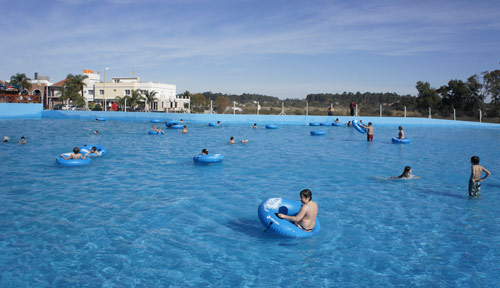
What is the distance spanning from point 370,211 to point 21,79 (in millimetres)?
60890

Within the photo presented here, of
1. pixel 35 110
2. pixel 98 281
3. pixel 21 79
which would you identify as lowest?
pixel 98 281

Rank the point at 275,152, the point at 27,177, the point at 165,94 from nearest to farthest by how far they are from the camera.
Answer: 1. the point at 27,177
2. the point at 275,152
3. the point at 165,94

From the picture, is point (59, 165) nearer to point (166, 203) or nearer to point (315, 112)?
point (166, 203)

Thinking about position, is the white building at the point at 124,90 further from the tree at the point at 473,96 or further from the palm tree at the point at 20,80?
the tree at the point at 473,96

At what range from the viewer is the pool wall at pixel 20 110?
3627 centimetres

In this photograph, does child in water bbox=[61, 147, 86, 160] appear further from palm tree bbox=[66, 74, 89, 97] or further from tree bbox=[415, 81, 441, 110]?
palm tree bbox=[66, 74, 89, 97]

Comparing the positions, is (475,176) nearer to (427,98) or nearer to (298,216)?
(298,216)

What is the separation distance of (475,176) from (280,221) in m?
5.05

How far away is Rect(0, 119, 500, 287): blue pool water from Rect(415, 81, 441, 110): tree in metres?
33.0

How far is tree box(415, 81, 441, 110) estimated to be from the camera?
42875mm

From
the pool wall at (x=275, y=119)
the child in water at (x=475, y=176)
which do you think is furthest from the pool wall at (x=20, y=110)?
the child in water at (x=475, y=176)

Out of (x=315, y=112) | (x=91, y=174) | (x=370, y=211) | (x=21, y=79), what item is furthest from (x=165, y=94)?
(x=370, y=211)

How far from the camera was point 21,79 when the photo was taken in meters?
55.2

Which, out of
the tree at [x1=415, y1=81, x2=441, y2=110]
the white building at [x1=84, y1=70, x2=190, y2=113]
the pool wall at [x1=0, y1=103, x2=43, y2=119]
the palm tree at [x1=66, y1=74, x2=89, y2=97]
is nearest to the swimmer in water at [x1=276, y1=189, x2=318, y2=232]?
the pool wall at [x1=0, y1=103, x2=43, y2=119]
